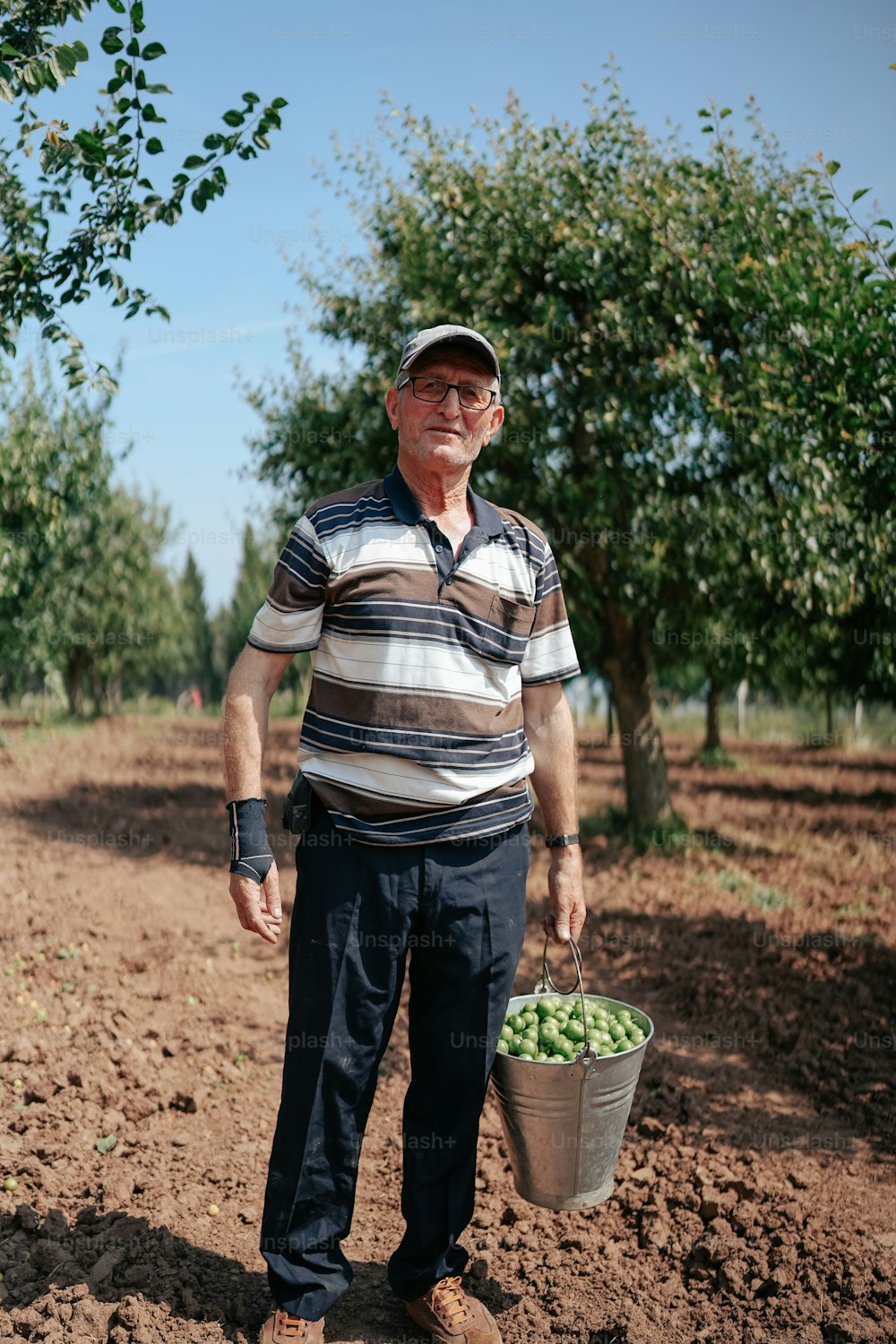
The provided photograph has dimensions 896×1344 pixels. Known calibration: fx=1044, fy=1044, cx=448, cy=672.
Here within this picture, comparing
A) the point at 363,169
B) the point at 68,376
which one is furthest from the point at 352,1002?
the point at 363,169

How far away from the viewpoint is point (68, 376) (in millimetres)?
4637

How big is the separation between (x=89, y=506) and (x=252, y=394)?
12.4m

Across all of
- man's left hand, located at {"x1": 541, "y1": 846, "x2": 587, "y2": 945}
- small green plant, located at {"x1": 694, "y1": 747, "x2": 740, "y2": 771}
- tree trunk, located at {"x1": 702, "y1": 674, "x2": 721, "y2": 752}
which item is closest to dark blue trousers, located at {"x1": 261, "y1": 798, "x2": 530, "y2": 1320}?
man's left hand, located at {"x1": 541, "y1": 846, "x2": 587, "y2": 945}

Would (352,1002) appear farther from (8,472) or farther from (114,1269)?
(8,472)

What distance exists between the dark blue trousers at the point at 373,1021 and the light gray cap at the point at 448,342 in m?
1.32

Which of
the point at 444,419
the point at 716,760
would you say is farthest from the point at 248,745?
the point at 716,760

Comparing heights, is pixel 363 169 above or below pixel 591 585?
above

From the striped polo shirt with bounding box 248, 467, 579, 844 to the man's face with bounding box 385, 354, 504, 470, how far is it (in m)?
0.14

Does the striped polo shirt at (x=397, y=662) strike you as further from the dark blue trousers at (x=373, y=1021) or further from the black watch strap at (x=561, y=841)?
the black watch strap at (x=561, y=841)

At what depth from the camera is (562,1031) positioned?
323cm

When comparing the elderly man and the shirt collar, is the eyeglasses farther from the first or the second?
the shirt collar

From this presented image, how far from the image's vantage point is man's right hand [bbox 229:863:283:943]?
289cm

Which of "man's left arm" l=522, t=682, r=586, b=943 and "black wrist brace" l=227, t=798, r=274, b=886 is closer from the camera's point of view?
Result: "black wrist brace" l=227, t=798, r=274, b=886

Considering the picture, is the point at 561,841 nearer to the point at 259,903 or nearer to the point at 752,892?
the point at 259,903
